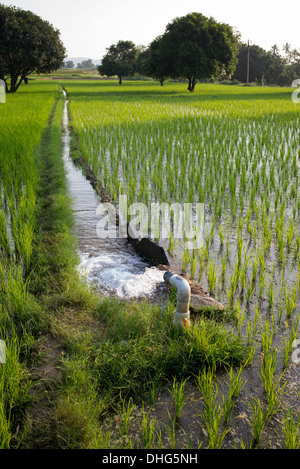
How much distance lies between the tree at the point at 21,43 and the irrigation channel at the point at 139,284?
23.8 m

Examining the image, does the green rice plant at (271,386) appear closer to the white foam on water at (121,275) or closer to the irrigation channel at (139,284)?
the irrigation channel at (139,284)

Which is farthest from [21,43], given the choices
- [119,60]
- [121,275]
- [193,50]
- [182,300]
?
[182,300]

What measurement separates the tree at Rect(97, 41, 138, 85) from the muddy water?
132 feet

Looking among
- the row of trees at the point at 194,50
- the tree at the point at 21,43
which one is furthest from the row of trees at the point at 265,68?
the tree at the point at 21,43

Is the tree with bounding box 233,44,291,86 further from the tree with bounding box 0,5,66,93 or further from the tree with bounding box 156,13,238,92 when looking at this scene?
the tree with bounding box 0,5,66,93

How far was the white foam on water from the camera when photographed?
341 cm

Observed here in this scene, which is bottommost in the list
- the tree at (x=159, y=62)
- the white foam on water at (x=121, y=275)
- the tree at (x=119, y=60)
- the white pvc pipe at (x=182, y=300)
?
the white foam on water at (x=121, y=275)

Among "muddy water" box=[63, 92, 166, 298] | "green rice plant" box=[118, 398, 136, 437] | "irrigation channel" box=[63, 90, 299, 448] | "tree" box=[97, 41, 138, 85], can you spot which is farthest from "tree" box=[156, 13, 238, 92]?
"green rice plant" box=[118, 398, 136, 437]

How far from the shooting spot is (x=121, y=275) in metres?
3.68

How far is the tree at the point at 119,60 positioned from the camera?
42375 millimetres

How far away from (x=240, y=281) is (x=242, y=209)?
171cm

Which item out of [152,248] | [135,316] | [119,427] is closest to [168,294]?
[135,316]

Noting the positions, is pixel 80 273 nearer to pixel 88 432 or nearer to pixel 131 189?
pixel 88 432
